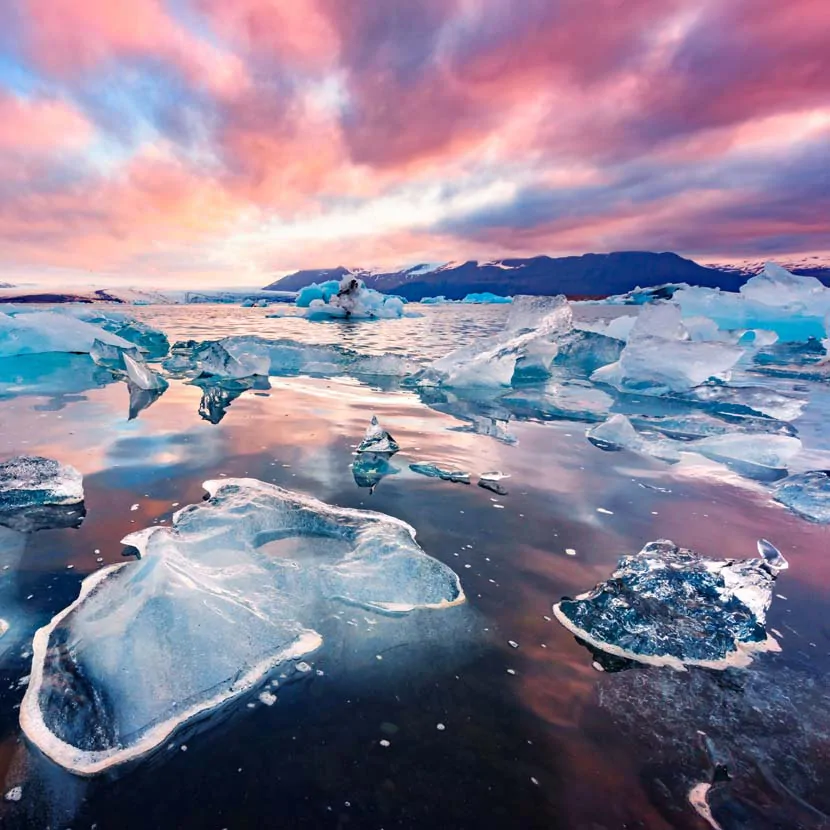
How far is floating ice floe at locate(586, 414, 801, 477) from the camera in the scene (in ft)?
15.8

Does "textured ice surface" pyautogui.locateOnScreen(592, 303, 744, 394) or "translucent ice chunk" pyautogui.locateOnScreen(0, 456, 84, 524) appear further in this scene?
"textured ice surface" pyautogui.locateOnScreen(592, 303, 744, 394)

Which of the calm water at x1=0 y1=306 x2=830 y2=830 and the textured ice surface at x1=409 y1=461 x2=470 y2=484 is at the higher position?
the textured ice surface at x1=409 y1=461 x2=470 y2=484

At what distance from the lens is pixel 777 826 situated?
141cm

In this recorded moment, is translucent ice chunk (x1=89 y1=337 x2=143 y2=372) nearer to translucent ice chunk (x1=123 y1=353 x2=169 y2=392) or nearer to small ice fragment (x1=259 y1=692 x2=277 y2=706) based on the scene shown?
translucent ice chunk (x1=123 y1=353 x2=169 y2=392)

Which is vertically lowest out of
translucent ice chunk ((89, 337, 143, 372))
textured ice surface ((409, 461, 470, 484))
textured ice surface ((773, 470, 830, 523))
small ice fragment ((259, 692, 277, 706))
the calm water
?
small ice fragment ((259, 692, 277, 706))

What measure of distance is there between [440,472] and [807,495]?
2.92 metres

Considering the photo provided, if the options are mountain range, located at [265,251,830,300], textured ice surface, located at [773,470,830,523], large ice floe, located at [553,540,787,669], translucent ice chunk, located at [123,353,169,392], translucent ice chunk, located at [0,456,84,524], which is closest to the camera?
large ice floe, located at [553,540,787,669]

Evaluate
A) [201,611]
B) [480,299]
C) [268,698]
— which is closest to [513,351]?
[201,611]

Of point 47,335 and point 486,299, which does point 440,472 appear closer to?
point 47,335

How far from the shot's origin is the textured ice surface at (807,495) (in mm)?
3558

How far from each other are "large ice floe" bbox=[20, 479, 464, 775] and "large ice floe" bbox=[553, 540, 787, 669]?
0.68m

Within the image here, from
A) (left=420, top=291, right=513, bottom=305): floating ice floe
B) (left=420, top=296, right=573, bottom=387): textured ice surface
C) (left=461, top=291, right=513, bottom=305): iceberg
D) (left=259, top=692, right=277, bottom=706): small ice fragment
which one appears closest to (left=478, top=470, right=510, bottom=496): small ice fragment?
(left=259, top=692, right=277, bottom=706): small ice fragment

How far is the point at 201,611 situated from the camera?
7.02ft

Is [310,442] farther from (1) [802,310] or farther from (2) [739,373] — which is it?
(1) [802,310]
